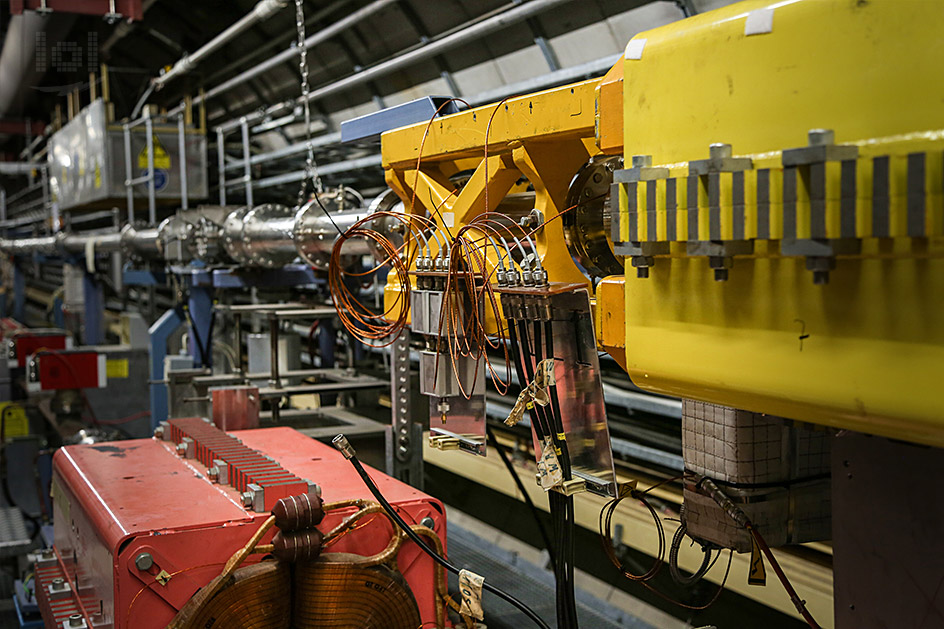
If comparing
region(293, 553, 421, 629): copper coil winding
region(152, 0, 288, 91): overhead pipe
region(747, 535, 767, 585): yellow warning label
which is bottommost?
region(293, 553, 421, 629): copper coil winding

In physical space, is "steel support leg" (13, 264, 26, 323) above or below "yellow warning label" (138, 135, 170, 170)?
below

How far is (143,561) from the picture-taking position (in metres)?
1.49

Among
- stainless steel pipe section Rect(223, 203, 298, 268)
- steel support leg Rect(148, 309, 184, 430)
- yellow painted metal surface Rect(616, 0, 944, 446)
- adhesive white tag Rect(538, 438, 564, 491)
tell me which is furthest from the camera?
steel support leg Rect(148, 309, 184, 430)

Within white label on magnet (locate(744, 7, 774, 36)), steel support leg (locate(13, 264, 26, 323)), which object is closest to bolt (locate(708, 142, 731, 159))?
white label on magnet (locate(744, 7, 774, 36))

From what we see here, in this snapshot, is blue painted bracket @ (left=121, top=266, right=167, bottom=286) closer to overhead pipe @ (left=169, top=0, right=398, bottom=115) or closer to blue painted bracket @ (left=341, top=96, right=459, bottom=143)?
overhead pipe @ (left=169, top=0, right=398, bottom=115)

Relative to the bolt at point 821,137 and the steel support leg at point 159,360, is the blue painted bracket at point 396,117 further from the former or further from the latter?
the steel support leg at point 159,360

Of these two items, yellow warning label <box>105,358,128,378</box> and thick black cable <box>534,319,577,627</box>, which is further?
yellow warning label <box>105,358,128,378</box>

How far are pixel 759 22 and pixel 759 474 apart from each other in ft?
2.54

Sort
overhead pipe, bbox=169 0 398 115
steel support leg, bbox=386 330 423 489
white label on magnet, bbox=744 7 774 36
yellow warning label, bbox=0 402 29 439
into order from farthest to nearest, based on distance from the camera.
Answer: yellow warning label, bbox=0 402 29 439 → overhead pipe, bbox=169 0 398 115 → steel support leg, bbox=386 330 423 489 → white label on magnet, bbox=744 7 774 36

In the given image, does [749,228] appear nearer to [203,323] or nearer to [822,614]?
[822,614]

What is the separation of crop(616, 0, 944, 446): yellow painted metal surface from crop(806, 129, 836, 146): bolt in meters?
0.01

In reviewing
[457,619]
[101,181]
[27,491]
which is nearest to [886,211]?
[457,619]

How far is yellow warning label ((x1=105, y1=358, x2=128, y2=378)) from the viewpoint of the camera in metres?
4.92

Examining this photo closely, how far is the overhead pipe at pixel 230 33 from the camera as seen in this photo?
3736 millimetres
